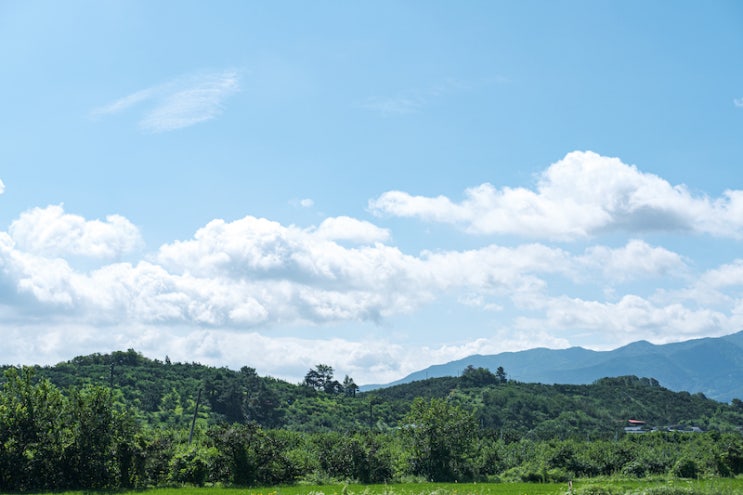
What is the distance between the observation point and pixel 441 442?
45062mm

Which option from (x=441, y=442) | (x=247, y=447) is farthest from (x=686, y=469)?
(x=247, y=447)

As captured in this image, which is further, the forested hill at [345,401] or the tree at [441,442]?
the forested hill at [345,401]

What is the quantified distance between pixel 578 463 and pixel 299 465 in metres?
21.6

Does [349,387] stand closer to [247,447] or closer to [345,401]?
[345,401]

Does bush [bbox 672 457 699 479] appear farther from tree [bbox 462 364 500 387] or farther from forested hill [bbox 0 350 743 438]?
tree [bbox 462 364 500 387]

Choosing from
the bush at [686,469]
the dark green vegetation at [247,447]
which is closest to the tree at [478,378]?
the dark green vegetation at [247,447]

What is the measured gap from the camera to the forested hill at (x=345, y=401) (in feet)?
272

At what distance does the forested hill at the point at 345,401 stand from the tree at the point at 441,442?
1871 cm

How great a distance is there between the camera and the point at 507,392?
12288 centimetres

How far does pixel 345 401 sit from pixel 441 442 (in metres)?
61.9

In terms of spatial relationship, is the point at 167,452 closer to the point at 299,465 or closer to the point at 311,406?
the point at 299,465

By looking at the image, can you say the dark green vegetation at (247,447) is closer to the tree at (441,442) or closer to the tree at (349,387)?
the tree at (441,442)

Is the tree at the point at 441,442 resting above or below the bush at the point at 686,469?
above

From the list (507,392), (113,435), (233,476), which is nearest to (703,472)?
(233,476)
